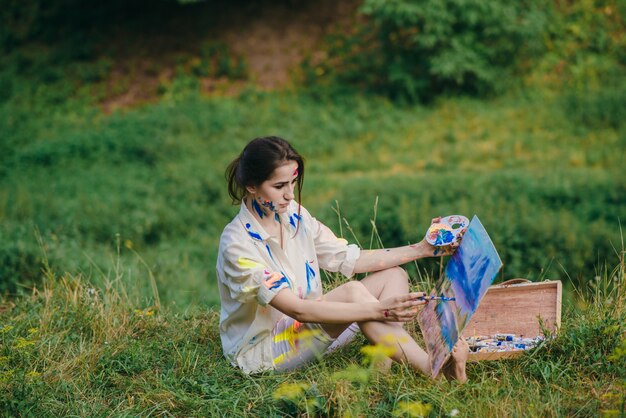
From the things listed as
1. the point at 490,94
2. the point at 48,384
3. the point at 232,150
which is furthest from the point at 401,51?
the point at 48,384

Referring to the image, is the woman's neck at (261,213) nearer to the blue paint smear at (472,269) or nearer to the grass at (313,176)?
the blue paint smear at (472,269)

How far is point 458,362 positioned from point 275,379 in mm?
832

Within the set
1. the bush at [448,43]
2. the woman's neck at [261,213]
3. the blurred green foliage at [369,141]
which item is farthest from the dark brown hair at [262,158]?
the bush at [448,43]

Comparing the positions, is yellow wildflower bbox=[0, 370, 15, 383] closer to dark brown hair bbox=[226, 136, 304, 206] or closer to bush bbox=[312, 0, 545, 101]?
dark brown hair bbox=[226, 136, 304, 206]

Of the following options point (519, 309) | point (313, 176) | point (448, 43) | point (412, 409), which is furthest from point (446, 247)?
point (448, 43)

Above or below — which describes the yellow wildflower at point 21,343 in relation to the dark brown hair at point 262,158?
below

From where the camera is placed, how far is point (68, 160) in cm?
1087

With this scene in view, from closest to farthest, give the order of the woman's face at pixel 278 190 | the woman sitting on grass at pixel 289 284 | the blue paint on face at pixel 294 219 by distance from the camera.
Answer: the woman sitting on grass at pixel 289 284 → the woman's face at pixel 278 190 → the blue paint on face at pixel 294 219

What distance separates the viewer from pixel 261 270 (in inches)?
125

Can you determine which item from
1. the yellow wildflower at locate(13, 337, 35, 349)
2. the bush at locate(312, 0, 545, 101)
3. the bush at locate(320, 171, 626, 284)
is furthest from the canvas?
the bush at locate(312, 0, 545, 101)

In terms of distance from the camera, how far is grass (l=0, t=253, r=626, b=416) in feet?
9.75

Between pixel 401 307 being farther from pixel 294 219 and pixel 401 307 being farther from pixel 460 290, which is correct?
pixel 294 219

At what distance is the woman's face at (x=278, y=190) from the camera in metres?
3.26

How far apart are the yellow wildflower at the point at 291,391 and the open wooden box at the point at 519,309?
3.24 feet
